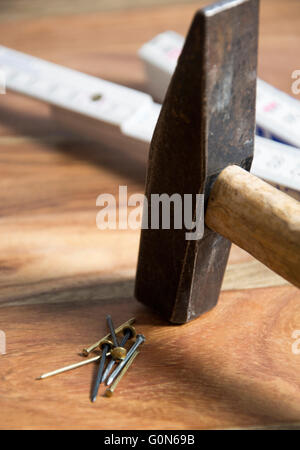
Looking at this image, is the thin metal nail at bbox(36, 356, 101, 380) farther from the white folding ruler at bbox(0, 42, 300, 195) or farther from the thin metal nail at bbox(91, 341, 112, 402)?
the white folding ruler at bbox(0, 42, 300, 195)

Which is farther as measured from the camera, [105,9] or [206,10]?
[105,9]

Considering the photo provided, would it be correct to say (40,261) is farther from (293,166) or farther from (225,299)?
(293,166)

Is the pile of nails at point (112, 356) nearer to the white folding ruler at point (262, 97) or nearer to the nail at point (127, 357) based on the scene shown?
the nail at point (127, 357)

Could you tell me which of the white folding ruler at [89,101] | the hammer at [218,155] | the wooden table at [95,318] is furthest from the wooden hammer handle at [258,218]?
the white folding ruler at [89,101]

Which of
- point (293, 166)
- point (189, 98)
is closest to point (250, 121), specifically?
point (189, 98)

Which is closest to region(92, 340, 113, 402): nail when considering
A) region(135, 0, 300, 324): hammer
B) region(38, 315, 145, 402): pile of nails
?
region(38, 315, 145, 402): pile of nails

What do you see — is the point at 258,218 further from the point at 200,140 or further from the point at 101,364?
the point at 101,364
